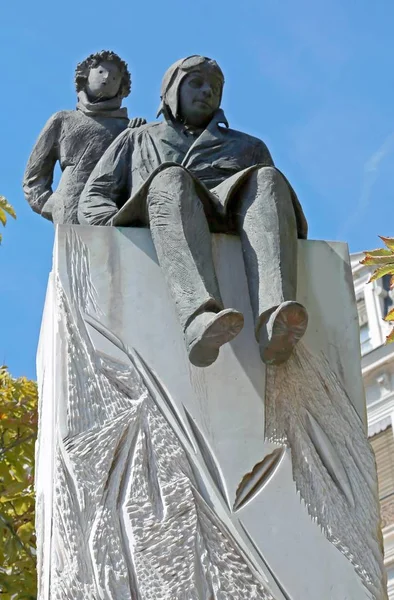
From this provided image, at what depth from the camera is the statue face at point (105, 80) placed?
24.1ft

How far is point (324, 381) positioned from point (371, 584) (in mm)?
856

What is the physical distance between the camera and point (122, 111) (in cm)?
741

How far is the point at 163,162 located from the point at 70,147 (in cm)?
114

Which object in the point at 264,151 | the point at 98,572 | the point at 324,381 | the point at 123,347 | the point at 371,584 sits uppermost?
the point at 264,151

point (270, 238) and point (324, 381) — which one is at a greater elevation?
point (270, 238)

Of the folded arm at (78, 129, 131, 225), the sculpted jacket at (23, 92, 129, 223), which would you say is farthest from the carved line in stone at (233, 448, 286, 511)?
the sculpted jacket at (23, 92, 129, 223)

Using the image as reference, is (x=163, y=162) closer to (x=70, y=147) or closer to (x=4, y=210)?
Result: (x=70, y=147)

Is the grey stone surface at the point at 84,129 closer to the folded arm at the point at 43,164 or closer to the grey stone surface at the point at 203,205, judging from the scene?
the folded arm at the point at 43,164

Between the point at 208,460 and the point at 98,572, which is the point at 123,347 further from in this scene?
the point at 98,572

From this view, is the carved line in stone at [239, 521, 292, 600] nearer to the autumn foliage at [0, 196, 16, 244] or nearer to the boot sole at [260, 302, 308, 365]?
the boot sole at [260, 302, 308, 365]

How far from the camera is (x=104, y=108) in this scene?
7.36 m

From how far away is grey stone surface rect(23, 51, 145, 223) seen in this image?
23.6 feet

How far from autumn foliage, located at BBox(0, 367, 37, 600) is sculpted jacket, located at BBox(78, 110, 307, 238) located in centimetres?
400

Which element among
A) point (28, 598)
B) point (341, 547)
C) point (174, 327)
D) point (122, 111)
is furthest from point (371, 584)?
point (28, 598)
